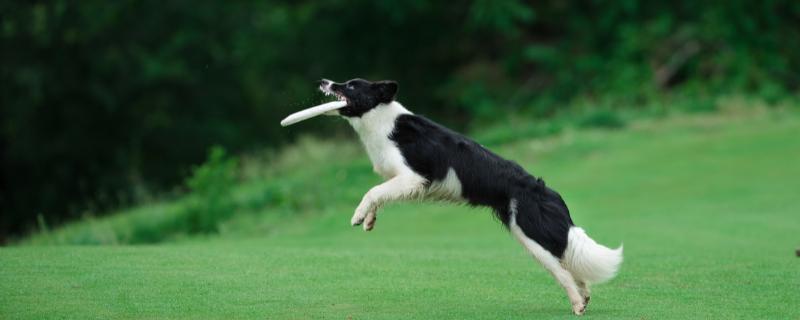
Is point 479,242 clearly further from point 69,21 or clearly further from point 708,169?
point 69,21

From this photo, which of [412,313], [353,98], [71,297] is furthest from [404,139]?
[71,297]

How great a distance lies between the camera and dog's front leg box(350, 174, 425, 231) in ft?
25.6

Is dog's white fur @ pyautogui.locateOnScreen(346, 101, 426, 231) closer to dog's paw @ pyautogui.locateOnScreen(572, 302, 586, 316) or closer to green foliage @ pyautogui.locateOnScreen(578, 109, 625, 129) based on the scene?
dog's paw @ pyautogui.locateOnScreen(572, 302, 586, 316)

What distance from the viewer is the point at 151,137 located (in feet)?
120

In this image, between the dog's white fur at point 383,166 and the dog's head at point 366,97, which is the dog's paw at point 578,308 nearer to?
the dog's white fur at point 383,166

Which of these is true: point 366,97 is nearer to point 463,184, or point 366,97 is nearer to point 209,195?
point 463,184

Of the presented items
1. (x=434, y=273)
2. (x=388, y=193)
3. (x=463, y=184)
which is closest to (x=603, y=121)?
(x=434, y=273)

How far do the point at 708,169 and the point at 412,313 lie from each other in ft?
42.5

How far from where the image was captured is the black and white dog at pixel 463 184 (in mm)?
7738

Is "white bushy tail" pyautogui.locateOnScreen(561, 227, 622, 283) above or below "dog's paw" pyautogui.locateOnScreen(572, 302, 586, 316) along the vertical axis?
above

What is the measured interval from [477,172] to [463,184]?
14cm

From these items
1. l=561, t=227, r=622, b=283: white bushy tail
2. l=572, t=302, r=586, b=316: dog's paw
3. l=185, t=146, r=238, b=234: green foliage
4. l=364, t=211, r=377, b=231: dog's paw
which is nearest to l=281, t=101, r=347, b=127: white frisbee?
l=364, t=211, r=377, b=231: dog's paw

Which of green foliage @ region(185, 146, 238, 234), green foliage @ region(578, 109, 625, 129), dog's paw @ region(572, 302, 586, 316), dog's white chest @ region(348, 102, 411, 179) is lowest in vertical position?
dog's paw @ region(572, 302, 586, 316)

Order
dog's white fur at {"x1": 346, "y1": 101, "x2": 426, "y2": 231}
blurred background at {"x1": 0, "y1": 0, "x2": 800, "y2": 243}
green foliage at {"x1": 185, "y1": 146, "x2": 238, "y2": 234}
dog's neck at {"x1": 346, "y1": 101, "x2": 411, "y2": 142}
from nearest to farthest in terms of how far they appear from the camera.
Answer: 1. dog's white fur at {"x1": 346, "y1": 101, "x2": 426, "y2": 231}
2. dog's neck at {"x1": 346, "y1": 101, "x2": 411, "y2": 142}
3. green foliage at {"x1": 185, "y1": 146, "x2": 238, "y2": 234}
4. blurred background at {"x1": 0, "y1": 0, "x2": 800, "y2": 243}
